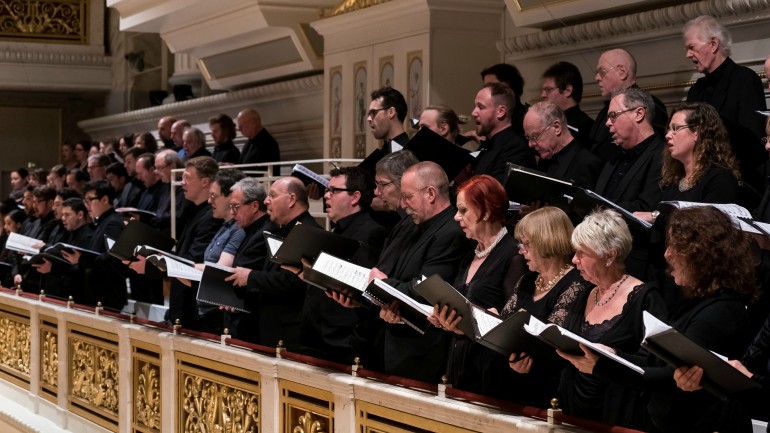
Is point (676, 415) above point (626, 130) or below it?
below

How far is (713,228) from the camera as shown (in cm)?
349

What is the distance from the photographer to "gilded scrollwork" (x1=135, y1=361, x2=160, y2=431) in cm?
606

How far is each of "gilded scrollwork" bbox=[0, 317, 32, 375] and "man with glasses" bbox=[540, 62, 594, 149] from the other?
3833mm

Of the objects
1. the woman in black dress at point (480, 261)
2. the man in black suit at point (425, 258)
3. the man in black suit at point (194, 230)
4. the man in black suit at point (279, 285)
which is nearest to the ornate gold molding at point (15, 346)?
the man in black suit at point (194, 230)

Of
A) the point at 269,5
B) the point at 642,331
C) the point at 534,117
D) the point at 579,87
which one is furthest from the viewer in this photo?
the point at 269,5

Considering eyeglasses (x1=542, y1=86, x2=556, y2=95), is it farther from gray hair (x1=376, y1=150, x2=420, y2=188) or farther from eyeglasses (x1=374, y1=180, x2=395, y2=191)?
eyeglasses (x1=374, y1=180, x2=395, y2=191)

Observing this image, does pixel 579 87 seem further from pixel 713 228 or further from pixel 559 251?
pixel 713 228

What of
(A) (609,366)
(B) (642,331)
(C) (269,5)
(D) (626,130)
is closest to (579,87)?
(D) (626,130)

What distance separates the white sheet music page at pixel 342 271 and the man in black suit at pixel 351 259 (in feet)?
1.61

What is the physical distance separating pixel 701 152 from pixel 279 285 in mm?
2060

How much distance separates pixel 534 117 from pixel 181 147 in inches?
222

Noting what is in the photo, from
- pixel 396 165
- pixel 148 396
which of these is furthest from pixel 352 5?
pixel 396 165

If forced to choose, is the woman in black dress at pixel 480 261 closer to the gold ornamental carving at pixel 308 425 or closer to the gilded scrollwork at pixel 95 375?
the gold ornamental carving at pixel 308 425

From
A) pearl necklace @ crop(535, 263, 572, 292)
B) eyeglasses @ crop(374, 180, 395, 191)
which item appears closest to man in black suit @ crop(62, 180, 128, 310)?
eyeglasses @ crop(374, 180, 395, 191)
